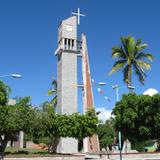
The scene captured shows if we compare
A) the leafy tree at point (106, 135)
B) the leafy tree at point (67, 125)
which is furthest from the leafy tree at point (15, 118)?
the leafy tree at point (106, 135)

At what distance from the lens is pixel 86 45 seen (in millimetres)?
72312

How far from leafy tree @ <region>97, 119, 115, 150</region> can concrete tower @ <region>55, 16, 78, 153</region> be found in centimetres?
1607

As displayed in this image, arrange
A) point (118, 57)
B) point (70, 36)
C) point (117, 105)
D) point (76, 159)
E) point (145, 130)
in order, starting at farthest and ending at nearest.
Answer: point (70, 36) → point (118, 57) → point (76, 159) → point (117, 105) → point (145, 130)

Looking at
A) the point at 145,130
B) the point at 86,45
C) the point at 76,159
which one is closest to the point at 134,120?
the point at 145,130

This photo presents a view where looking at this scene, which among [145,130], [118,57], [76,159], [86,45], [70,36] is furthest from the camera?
[86,45]

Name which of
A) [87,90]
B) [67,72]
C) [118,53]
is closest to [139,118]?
[118,53]

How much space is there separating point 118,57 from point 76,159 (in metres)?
16.6

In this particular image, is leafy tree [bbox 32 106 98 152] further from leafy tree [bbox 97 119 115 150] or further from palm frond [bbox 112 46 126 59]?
leafy tree [bbox 97 119 115 150]

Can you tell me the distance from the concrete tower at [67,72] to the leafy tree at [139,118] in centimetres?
2380

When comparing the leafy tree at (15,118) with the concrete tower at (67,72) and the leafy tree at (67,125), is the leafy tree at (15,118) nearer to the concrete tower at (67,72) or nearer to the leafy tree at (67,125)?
the leafy tree at (67,125)

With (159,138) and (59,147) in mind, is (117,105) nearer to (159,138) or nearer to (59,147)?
(159,138)

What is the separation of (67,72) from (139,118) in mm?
28829

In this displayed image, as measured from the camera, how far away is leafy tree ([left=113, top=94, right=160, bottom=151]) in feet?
117

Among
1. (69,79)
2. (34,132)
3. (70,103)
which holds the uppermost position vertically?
(69,79)
